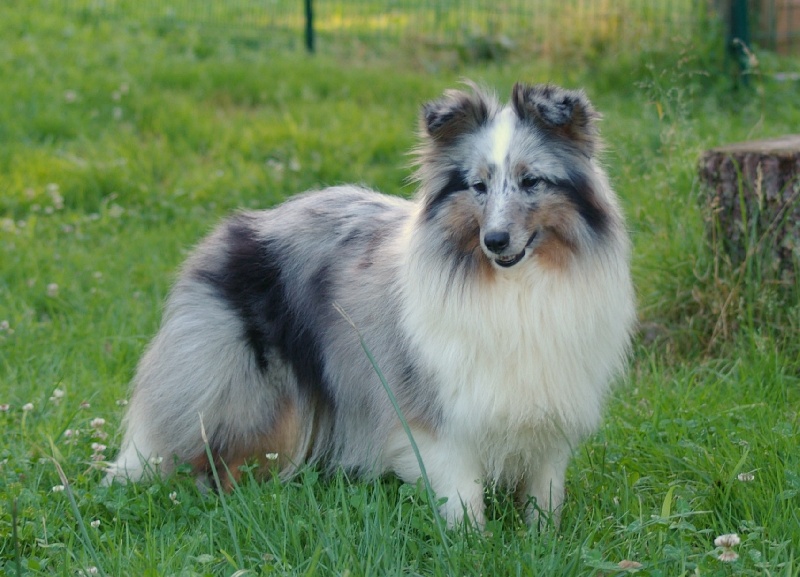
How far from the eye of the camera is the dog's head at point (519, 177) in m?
3.19

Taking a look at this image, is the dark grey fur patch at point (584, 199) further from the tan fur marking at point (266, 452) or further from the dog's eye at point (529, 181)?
the tan fur marking at point (266, 452)

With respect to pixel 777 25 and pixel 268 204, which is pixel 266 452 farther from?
pixel 777 25

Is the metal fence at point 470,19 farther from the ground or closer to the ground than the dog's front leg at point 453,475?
farther from the ground

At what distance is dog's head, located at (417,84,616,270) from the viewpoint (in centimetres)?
319

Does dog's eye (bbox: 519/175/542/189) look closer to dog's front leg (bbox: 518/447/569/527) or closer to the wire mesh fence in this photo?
dog's front leg (bbox: 518/447/569/527)

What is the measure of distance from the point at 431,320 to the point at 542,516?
725mm

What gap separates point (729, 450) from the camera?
11.9 ft

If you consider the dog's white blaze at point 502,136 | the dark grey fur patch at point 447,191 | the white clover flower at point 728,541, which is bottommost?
the white clover flower at point 728,541

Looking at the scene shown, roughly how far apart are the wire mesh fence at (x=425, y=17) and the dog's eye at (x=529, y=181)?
6238 mm

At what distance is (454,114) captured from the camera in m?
3.31

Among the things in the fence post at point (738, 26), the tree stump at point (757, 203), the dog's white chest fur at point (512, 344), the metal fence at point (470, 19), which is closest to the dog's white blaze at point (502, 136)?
the dog's white chest fur at point (512, 344)

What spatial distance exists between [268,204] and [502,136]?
3.77m

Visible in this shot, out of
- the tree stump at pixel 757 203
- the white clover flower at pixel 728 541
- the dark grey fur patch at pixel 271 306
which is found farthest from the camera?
the tree stump at pixel 757 203

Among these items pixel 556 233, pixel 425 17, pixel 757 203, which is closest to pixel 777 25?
pixel 425 17
